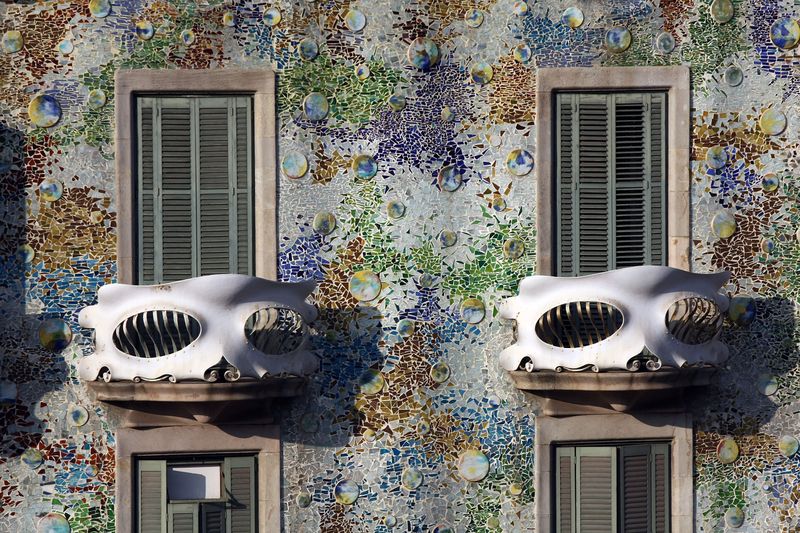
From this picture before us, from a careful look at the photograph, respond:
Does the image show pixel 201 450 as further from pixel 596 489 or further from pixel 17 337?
pixel 596 489

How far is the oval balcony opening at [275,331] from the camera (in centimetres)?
1490

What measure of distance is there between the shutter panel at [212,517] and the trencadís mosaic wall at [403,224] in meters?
0.67

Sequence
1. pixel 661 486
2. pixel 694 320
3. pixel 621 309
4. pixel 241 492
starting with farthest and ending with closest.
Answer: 1. pixel 661 486
2. pixel 241 492
3. pixel 694 320
4. pixel 621 309

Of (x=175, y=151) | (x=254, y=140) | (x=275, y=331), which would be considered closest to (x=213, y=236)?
(x=175, y=151)

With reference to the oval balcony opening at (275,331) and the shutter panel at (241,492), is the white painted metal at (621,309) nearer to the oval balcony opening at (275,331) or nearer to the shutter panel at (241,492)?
the oval balcony opening at (275,331)

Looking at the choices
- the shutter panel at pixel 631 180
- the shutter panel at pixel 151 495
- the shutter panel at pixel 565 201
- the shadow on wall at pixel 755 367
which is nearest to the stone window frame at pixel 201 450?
the shutter panel at pixel 151 495

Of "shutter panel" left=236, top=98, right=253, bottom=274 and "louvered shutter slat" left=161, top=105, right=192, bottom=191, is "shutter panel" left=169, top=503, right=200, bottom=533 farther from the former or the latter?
"louvered shutter slat" left=161, top=105, right=192, bottom=191

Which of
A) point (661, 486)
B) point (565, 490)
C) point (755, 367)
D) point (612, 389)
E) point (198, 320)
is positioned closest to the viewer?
point (198, 320)

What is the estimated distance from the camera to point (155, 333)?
14.8 meters

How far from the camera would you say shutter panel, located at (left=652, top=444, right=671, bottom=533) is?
15.5m

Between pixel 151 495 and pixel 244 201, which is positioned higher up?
pixel 244 201

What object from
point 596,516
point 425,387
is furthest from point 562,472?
point 425,387

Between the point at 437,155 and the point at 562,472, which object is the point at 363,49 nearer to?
the point at 437,155

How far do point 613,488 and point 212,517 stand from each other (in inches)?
158
